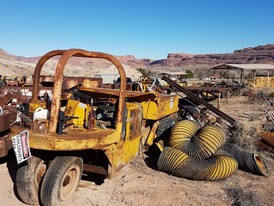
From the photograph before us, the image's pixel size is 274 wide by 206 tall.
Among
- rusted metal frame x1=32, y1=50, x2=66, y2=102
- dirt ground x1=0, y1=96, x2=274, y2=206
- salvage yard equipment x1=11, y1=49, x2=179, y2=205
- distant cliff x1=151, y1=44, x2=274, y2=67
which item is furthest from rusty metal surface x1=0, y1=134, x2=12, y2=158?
distant cliff x1=151, y1=44, x2=274, y2=67

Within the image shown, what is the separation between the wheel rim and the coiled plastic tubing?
188cm

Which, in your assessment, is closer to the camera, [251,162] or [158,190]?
[158,190]

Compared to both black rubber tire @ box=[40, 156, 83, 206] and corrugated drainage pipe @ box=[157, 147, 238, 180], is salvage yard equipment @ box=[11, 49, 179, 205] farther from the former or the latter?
corrugated drainage pipe @ box=[157, 147, 238, 180]

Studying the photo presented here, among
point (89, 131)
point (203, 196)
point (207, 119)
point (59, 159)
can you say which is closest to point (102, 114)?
point (89, 131)

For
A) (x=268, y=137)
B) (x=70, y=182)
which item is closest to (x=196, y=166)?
(x=70, y=182)

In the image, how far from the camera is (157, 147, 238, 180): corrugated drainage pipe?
5.36 m

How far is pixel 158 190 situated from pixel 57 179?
1.85 meters

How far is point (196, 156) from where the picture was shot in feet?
19.1

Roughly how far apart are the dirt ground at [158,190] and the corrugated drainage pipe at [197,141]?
25.4 inches

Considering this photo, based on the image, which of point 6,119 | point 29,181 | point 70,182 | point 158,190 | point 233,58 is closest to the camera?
point 29,181

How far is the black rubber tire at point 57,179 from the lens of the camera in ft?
12.7

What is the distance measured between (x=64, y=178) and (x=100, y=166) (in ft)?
2.48

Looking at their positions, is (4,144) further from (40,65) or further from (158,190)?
(158,190)

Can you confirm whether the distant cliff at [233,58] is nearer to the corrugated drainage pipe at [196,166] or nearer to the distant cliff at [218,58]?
the distant cliff at [218,58]
